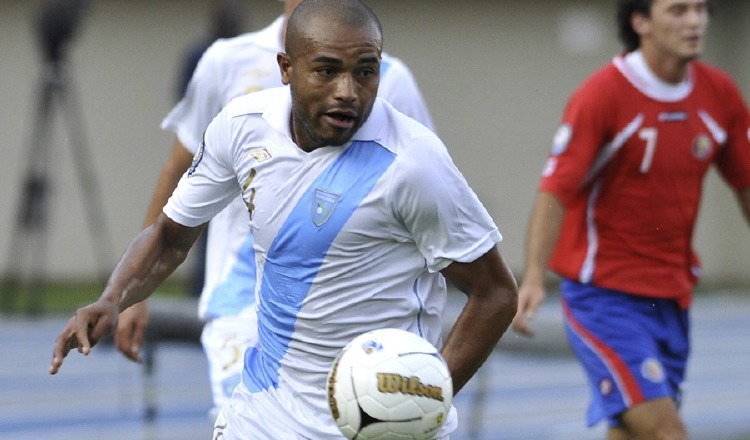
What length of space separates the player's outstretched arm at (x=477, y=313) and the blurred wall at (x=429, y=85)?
49.0 ft

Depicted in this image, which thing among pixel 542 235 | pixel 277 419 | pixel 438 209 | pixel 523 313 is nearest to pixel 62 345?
pixel 277 419

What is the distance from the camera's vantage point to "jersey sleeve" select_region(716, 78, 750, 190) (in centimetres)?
639

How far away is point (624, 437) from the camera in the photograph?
622 centimetres

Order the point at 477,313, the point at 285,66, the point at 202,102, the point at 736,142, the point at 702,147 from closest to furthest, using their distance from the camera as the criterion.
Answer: the point at 477,313, the point at 285,66, the point at 202,102, the point at 702,147, the point at 736,142

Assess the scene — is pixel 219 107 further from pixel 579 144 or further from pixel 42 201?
pixel 42 201

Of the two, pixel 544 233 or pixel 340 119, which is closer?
pixel 340 119

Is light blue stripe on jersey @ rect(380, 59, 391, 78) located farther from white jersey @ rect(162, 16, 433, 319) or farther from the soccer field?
the soccer field

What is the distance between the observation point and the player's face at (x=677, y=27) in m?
6.27

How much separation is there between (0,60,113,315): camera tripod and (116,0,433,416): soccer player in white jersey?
31.4ft

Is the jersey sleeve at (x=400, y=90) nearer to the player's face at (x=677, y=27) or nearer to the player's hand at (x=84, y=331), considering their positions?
the player's face at (x=677, y=27)

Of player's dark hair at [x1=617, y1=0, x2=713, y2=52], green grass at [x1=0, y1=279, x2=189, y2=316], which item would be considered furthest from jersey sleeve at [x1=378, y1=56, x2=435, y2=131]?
green grass at [x1=0, y1=279, x2=189, y2=316]

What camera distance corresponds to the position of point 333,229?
388 cm

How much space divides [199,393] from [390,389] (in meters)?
8.50

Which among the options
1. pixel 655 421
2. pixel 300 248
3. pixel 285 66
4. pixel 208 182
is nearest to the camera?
pixel 300 248
